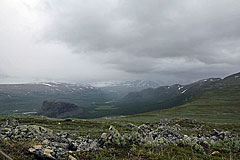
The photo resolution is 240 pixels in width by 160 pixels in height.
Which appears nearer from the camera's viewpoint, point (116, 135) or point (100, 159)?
point (100, 159)

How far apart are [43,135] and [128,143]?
1236cm

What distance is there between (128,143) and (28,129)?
42.8 feet

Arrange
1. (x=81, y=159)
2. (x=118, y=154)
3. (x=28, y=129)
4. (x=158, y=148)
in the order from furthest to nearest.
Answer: (x=28, y=129)
(x=158, y=148)
(x=118, y=154)
(x=81, y=159)

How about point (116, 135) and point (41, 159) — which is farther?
point (116, 135)

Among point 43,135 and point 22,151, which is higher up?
point 22,151

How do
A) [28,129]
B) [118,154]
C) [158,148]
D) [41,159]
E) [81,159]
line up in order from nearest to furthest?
1. [41,159]
2. [81,159]
3. [118,154]
4. [158,148]
5. [28,129]

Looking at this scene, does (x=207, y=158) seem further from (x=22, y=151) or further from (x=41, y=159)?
(x=22, y=151)

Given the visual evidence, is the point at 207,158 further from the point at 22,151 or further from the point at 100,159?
the point at 22,151

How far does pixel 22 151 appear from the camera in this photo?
12625 mm

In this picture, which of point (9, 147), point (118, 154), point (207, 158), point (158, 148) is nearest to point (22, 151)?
point (9, 147)

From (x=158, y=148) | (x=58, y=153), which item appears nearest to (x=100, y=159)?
(x=58, y=153)

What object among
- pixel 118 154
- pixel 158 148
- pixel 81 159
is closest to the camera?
pixel 81 159

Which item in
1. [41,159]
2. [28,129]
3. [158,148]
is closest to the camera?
[41,159]

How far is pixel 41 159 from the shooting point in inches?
469
